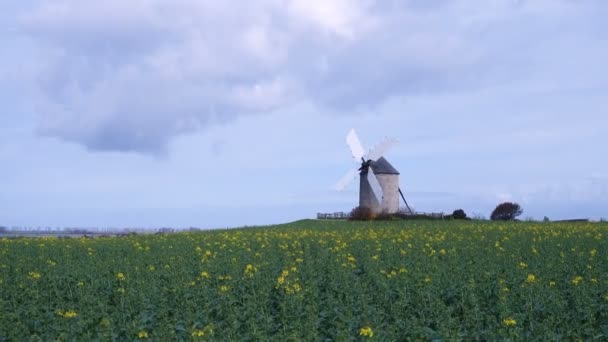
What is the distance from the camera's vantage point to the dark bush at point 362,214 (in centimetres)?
5590

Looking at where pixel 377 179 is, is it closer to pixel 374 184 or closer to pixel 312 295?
pixel 374 184

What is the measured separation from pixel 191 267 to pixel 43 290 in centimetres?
374

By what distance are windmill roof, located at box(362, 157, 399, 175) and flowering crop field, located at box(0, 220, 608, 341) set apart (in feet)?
128

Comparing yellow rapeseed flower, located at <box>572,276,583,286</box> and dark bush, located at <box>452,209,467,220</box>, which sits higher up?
dark bush, located at <box>452,209,467,220</box>

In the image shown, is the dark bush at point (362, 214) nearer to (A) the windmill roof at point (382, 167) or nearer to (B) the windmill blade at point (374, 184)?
(B) the windmill blade at point (374, 184)

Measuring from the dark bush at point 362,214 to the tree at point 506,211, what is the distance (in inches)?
463

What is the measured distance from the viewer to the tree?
2456 inches

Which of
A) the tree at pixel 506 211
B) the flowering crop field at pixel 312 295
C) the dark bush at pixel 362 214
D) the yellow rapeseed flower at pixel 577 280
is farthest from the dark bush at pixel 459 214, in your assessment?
the yellow rapeseed flower at pixel 577 280

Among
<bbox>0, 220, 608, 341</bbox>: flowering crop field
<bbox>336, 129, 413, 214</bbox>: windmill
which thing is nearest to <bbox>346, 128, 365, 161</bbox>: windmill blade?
<bbox>336, 129, 413, 214</bbox>: windmill

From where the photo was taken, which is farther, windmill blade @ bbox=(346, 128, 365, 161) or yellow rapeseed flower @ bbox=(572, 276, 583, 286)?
windmill blade @ bbox=(346, 128, 365, 161)

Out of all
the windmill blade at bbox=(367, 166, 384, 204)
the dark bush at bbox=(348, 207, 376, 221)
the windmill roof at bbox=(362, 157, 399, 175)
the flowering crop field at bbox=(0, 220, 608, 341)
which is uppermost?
the windmill roof at bbox=(362, 157, 399, 175)

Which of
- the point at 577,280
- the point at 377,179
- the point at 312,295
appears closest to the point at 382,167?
the point at 377,179

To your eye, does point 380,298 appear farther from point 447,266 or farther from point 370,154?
point 370,154

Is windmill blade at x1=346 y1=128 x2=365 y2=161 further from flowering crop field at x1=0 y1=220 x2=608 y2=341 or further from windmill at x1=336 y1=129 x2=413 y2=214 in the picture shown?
flowering crop field at x1=0 y1=220 x2=608 y2=341
